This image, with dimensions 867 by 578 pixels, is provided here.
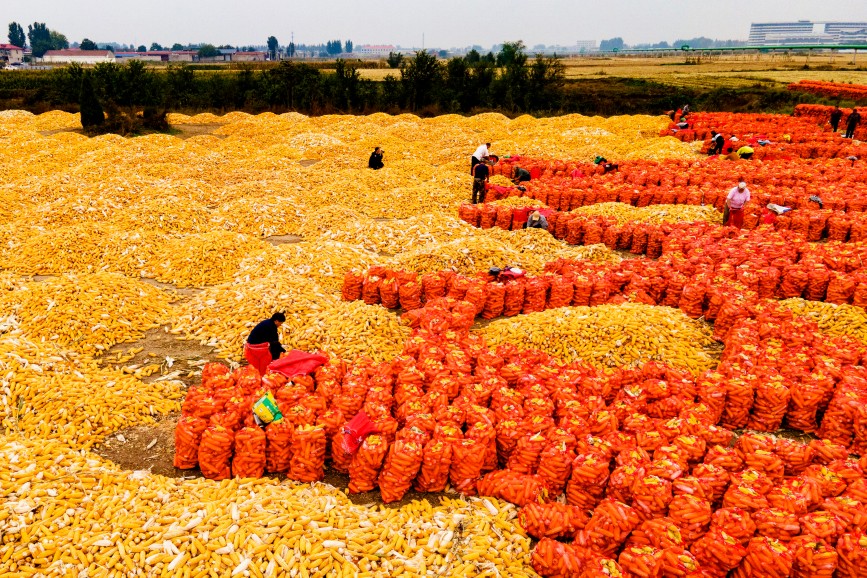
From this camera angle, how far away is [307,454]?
19.9ft

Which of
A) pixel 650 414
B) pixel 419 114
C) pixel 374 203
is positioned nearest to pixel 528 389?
pixel 650 414

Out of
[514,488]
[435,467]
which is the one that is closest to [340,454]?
[435,467]

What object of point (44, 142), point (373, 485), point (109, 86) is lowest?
point (373, 485)

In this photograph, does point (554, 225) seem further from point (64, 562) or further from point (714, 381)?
point (64, 562)

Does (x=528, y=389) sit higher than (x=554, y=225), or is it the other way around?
(x=554, y=225)

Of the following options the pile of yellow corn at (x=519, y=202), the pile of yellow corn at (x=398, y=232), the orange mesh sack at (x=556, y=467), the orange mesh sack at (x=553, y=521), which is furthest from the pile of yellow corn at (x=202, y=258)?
the orange mesh sack at (x=553, y=521)

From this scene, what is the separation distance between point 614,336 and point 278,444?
5.23 metres

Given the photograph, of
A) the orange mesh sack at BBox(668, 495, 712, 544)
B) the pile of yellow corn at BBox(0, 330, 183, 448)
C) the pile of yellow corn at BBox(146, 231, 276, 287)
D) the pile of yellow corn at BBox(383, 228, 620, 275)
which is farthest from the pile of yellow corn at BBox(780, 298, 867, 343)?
the pile of yellow corn at BBox(146, 231, 276, 287)

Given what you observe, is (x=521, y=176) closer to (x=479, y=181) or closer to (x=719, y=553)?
(x=479, y=181)

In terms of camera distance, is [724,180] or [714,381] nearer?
[714,381]

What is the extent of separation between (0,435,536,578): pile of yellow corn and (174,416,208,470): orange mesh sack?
18.4 inches

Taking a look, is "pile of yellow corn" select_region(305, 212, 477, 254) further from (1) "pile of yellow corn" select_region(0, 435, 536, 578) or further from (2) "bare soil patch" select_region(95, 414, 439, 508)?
(1) "pile of yellow corn" select_region(0, 435, 536, 578)

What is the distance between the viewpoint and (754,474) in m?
5.52

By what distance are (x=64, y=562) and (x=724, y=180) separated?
18.9m
